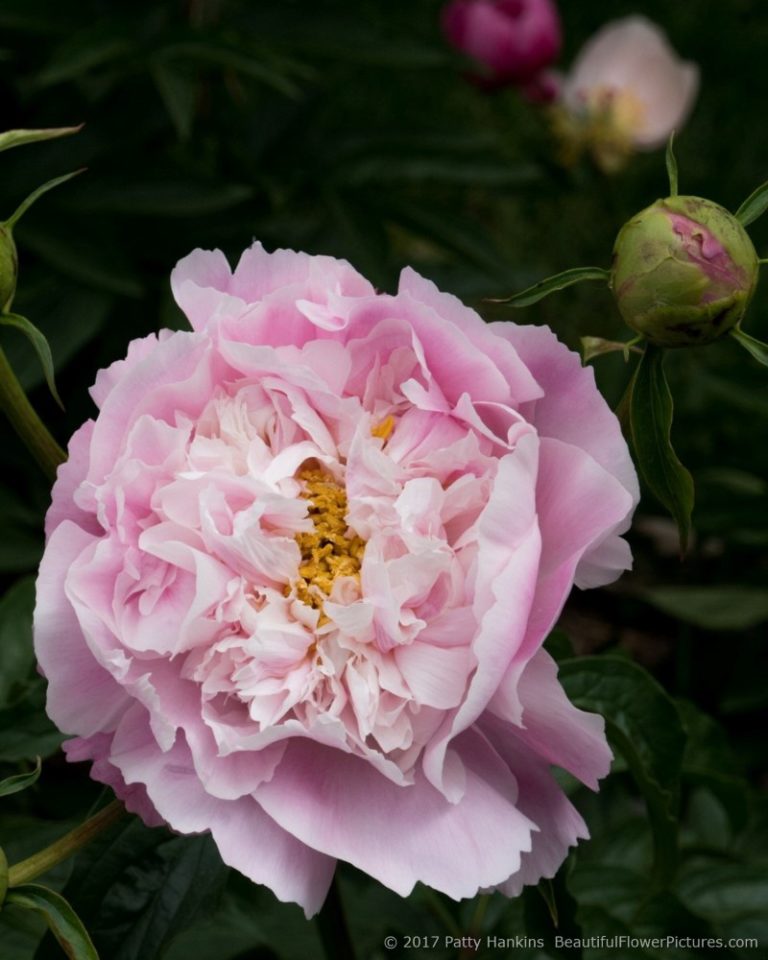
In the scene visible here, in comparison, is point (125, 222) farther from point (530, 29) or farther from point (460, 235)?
point (530, 29)

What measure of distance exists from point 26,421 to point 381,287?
0.63 metres

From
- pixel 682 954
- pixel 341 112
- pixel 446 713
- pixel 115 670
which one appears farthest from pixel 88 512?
pixel 341 112

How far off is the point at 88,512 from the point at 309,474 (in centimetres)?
11

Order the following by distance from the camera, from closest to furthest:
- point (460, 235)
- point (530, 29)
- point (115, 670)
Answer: point (115, 670)
point (460, 235)
point (530, 29)

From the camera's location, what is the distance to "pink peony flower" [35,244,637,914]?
625 millimetres

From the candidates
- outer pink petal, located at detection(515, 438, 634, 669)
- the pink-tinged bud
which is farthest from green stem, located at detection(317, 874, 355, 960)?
the pink-tinged bud

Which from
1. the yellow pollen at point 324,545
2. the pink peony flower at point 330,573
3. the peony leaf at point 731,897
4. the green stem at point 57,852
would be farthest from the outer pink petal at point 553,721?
the peony leaf at point 731,897

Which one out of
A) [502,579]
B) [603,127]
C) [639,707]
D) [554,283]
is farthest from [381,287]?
[603,127]

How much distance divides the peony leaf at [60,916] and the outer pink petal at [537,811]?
0.20 meters

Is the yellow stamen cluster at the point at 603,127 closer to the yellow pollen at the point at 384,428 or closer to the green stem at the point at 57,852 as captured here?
the yellow pollen at the point at 384,428

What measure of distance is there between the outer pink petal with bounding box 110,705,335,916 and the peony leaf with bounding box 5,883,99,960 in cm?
7

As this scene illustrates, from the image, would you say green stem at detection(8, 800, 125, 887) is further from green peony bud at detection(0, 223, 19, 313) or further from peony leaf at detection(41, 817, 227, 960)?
green peony bud at detection(0, 223, 19, 313)

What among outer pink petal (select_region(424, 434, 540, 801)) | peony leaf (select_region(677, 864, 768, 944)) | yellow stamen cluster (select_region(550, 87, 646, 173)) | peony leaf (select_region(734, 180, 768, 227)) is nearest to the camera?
outer pink petal (select_region(424, 434, 540, 801))

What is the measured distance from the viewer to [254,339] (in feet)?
2.21
